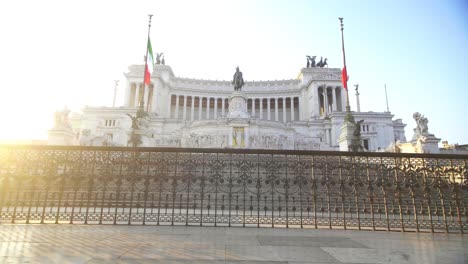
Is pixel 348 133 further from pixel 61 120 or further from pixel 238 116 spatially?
pixel 61 120

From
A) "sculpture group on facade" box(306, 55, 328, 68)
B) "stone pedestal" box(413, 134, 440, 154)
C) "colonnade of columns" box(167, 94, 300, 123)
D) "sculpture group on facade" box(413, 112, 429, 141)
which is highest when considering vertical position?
"sculpture group on facade" box(306, 55, 328, 68)

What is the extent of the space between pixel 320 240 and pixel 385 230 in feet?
10.5

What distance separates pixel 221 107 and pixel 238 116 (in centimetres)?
3766

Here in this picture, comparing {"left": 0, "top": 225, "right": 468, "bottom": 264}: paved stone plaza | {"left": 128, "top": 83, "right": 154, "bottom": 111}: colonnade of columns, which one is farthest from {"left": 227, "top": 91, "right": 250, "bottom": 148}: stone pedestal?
{"left": 128, "top": 83, "right": 154, "bottom": 111}: colonnade of columns

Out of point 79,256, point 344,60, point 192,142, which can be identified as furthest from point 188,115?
point 79,256

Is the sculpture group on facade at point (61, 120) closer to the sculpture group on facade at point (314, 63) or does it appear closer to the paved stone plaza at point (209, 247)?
the paved stone plaza at point (209, 247)

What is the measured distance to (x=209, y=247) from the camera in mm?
4793

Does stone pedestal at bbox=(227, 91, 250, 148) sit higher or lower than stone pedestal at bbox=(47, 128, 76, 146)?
higher

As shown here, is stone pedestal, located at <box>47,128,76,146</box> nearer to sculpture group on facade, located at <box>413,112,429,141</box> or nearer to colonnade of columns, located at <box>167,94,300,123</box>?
sculpture group on facade, located at <box>413,112,429,141</box>

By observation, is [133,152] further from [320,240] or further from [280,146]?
[280,146]

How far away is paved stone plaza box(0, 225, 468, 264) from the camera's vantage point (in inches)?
158

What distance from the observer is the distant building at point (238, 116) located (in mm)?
36281

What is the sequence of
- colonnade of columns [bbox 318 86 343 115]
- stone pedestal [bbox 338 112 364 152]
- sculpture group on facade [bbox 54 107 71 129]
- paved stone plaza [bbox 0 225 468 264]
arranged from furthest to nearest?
colonnade of columns [bbox 318 86 343 115] < sculpture group on facade [bbox 54 107 71 129] < stone pedestal [bbox 338 112 364 152] < paved stone plaza [bbox 0 225 468 264]

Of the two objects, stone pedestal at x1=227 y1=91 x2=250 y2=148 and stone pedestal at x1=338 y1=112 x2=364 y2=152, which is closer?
stone pedestal at x1=338 y1=112 x2=364 y2=152
